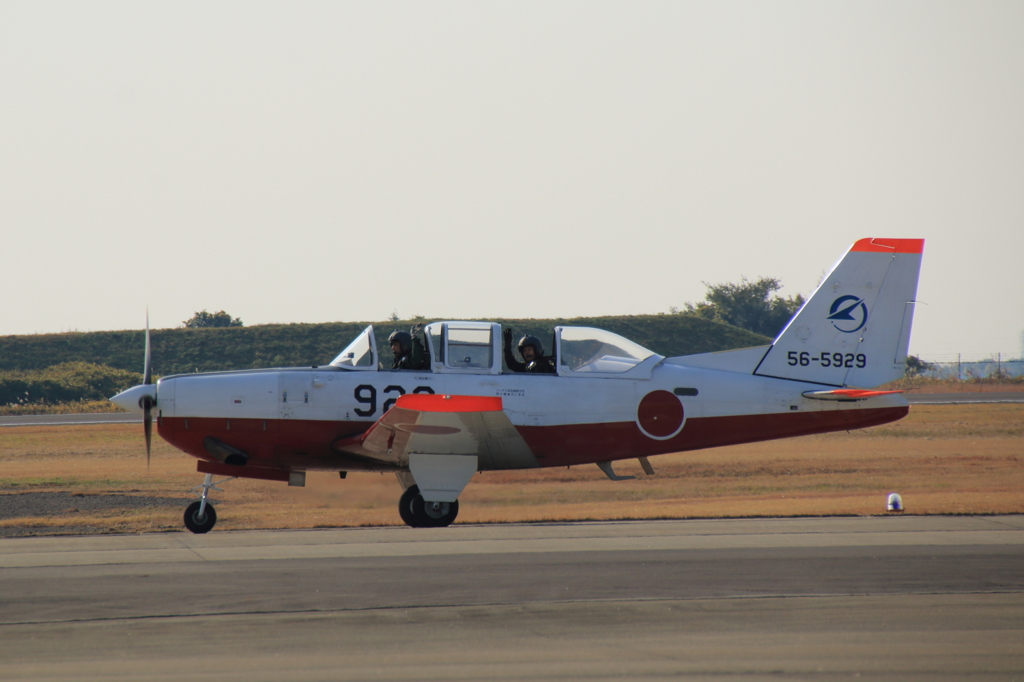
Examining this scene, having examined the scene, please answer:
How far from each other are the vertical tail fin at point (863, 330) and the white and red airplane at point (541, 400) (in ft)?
0.07

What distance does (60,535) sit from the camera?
1517 cm

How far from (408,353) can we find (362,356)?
0.67 metres

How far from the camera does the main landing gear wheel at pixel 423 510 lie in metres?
13.4

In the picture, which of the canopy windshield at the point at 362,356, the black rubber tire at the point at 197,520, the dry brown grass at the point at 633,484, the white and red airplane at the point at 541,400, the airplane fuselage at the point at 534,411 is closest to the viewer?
the white and red airplane at the point at 541,400

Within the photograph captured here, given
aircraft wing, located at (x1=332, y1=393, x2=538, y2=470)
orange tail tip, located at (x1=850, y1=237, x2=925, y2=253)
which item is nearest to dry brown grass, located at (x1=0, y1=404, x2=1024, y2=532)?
aircraft wing, located at (x1=332, y1=393, x2=538, y2=470)

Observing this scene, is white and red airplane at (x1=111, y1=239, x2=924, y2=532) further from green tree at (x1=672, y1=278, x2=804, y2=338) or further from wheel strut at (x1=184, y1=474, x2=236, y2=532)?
green tree at (x1=672, y1=278, x2=804, y2=338)

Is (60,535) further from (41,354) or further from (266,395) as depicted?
(41,354)

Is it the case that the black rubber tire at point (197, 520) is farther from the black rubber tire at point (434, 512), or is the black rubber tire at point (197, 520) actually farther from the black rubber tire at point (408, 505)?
the black rubber tire at point (434, 512)

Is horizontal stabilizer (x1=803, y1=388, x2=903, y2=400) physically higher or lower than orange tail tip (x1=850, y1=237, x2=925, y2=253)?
lower

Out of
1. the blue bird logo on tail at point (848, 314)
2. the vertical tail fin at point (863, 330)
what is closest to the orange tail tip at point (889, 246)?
the vertical tail fin at point (863, 330)

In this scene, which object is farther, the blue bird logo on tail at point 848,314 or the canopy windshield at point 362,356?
the blue bird logo on tail at point 848,314

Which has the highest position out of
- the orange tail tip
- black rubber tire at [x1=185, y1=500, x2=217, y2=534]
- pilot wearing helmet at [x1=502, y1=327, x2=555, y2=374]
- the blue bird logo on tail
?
the orange tail tip

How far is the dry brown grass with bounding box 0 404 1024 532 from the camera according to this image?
16.2m

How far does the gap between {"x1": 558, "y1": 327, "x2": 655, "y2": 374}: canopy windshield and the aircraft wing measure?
141cm
